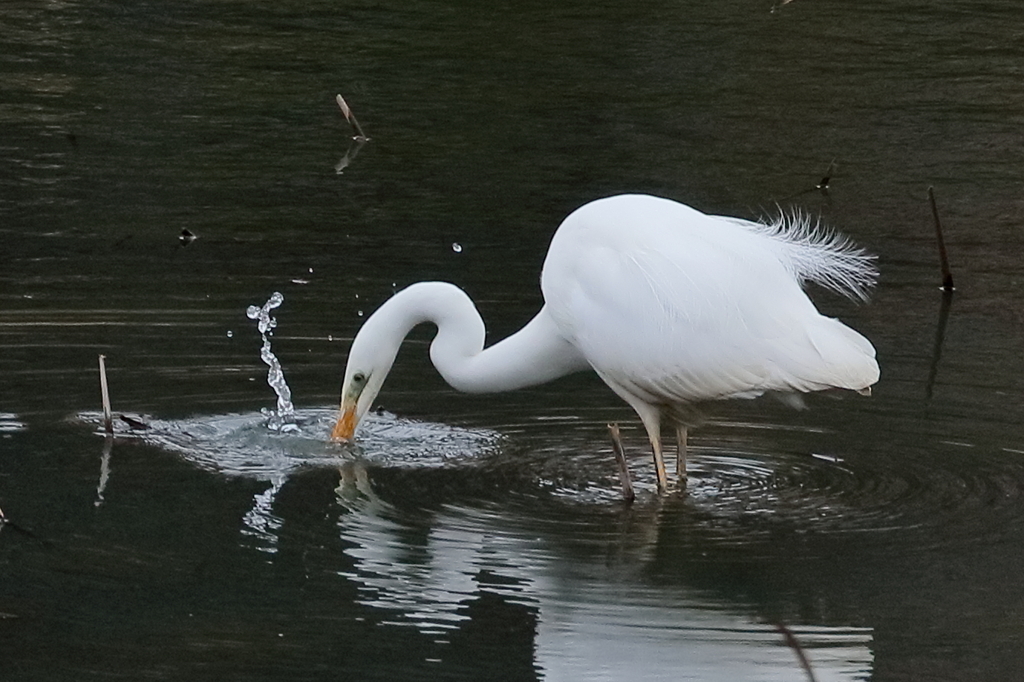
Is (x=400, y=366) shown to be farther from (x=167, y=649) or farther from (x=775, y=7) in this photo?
(x=775, y=7)

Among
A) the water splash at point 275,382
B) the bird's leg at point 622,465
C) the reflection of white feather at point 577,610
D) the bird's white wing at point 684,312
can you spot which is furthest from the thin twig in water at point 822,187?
the reflection of white feather at point 577,610

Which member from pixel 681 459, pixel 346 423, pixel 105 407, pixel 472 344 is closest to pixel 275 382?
pixel 346 423

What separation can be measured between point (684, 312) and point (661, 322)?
0.09 metres

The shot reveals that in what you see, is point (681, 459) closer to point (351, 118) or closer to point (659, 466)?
point (659, 466)

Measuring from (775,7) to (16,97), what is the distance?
287 inches

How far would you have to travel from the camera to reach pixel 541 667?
5.25m

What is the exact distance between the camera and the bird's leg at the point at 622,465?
6.62 metres

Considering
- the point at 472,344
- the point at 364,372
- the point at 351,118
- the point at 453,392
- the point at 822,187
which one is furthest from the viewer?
the point at 351,118

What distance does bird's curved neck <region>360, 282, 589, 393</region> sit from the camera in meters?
7.39

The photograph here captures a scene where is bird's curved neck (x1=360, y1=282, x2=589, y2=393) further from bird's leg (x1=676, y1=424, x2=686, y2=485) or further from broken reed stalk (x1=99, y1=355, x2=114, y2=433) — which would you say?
broken reed stalk (x1=99, y1=355, x2=114, y2=433)

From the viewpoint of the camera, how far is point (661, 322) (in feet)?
22.8

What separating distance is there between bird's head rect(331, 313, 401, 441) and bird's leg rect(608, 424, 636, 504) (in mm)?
1065

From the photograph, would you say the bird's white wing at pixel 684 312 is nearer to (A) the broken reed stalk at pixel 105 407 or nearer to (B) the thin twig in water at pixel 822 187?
(A) the broken reed stalk at pixel 105 407

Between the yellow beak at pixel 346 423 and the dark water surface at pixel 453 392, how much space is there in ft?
0.36
